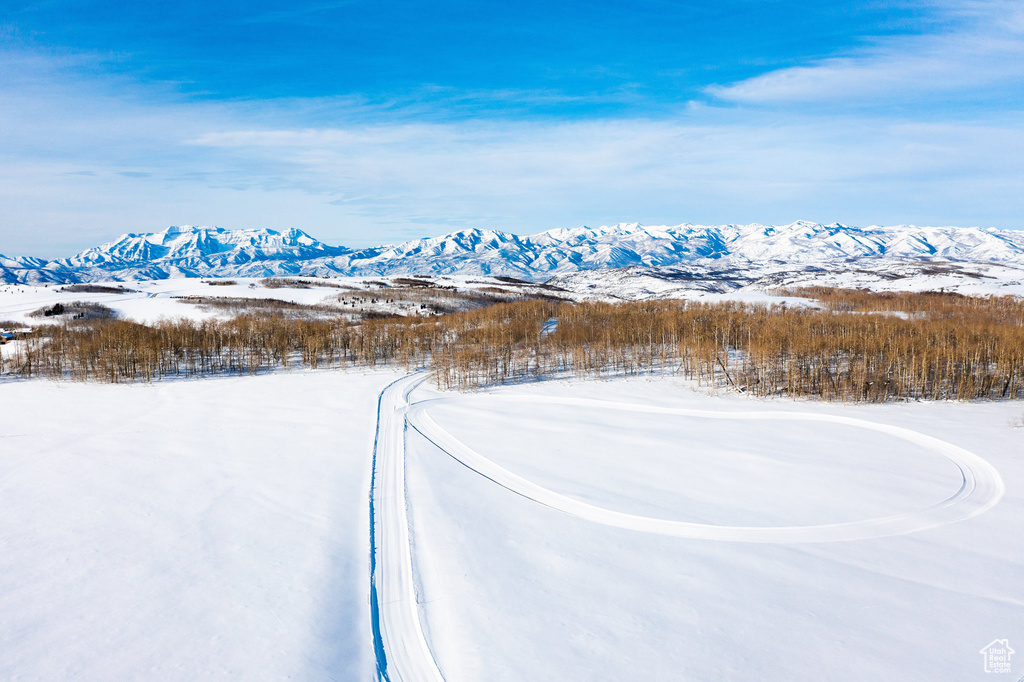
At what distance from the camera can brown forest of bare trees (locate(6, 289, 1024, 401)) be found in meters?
22.9

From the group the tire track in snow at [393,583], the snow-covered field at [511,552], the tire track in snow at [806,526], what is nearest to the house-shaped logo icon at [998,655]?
the snow-covered field at [511,552]

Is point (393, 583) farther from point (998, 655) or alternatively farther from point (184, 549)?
point (998, 655)

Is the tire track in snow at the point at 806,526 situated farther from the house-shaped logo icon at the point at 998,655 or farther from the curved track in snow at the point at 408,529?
the house-shaped logo icon at the point at 998,655

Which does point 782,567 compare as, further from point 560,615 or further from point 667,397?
point 667,397

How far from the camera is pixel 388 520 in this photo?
10.7m

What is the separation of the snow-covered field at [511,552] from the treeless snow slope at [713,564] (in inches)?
1.9

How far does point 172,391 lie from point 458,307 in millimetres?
39584

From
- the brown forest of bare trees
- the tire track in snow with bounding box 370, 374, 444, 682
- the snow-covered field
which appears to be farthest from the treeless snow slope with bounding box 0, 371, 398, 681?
the brown forest of bare trees

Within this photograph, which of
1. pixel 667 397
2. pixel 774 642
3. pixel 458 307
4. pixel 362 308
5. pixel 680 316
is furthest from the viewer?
pixel 458 307

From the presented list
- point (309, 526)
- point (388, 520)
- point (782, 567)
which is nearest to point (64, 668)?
point (309, 526)

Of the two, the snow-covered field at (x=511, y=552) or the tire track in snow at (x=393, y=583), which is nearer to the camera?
the tire track in snow at (x=393, y=583)

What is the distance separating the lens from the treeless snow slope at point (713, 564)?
6.78 metres

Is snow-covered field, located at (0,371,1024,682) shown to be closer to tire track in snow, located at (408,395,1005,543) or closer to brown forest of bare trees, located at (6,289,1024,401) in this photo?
tire track in snow, located at (408,395,1005,543)

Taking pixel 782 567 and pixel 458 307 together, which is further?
pixel 458 307
